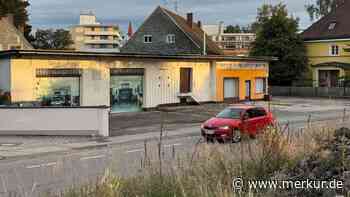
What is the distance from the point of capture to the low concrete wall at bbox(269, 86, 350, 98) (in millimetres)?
56906

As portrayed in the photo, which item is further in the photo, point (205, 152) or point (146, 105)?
point (146, 105)

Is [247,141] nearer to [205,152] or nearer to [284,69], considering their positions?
[205,152]

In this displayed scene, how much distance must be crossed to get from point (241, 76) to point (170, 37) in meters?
15.4

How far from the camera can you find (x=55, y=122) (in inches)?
930

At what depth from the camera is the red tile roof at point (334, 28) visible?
61.3m

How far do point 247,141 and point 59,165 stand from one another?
294cm

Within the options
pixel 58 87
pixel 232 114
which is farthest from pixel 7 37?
pixel 232 114

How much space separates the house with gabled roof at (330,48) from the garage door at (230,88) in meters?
17.8

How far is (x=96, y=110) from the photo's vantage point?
23594mm

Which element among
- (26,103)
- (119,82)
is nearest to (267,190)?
(26,103)

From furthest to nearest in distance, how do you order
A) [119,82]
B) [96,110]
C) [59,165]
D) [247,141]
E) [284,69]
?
[284,69]
[119,82]
[96,110]
[247,141]
[59,165]

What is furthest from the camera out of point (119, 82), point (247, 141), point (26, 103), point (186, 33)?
point (186, 33)

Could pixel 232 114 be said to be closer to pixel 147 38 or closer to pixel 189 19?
pixel 189 19

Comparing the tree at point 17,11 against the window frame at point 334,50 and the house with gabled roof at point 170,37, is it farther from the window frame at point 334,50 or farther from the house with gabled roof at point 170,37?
the window frame at point 334,50
